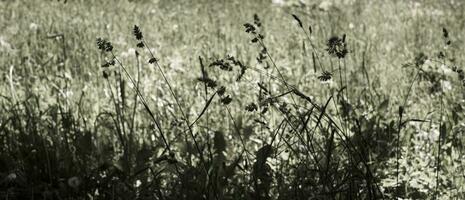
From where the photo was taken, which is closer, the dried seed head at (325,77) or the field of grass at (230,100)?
the dried seed head at (325,77)

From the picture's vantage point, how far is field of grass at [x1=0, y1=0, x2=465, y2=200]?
2404mm

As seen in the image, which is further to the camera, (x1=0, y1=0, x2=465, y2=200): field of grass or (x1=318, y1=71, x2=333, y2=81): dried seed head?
(x1=0, y1=0, x2=465, y2=200): field of grass

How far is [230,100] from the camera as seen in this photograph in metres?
2.00

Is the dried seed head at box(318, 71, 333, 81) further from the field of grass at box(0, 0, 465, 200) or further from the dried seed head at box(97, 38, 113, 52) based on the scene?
the dried seed head at box(97, 38, 113, 52)

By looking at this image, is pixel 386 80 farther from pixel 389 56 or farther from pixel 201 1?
pixel 201 1

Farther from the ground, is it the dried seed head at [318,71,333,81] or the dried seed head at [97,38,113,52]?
the dried seed head at [97,38,113,52]

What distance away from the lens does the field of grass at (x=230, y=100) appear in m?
2.40

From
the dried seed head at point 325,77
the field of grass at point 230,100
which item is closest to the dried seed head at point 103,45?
the field of grass at point 230,100

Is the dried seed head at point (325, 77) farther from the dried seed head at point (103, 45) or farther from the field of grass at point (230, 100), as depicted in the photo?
the dried seed head at point (103, 45)

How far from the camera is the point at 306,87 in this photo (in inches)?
179

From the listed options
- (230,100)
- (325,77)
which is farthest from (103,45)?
(325,77)

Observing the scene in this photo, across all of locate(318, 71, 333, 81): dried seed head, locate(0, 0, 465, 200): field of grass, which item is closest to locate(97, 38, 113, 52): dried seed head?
locate(0, 0, 465, 200): field of grass

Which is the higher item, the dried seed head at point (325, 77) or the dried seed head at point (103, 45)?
the dried seed head at point (103, 45)

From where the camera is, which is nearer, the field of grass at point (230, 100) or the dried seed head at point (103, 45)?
the dried seed head at point (103, 45)
